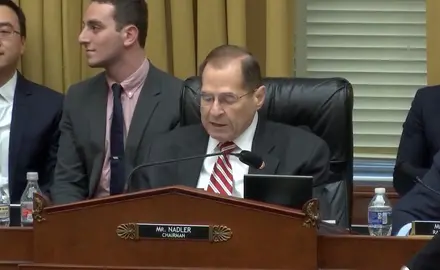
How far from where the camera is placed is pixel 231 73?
2766mm

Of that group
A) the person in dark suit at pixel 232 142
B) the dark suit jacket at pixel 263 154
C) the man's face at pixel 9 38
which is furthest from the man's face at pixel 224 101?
the man's face at pixel 9 38

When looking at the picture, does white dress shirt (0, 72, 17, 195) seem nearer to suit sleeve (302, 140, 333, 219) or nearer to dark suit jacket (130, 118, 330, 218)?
dark suit jacket (130, 118, 330, 218)

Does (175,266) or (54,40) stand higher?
(54,40)

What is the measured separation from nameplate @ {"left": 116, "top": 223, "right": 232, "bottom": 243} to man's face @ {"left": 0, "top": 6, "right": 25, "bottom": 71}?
1.91 m

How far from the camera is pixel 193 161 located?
2793 millimetres

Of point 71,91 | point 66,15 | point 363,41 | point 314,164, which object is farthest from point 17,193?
point 363,41

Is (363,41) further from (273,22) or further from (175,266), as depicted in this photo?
(175,266)

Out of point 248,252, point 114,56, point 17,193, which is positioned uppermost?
point 114,56

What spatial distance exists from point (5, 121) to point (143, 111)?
71cm

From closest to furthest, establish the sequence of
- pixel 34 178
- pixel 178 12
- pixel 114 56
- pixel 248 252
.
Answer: pixel 248 252 → pixel 34 178 → pixel 114 56 → pixel 178 12

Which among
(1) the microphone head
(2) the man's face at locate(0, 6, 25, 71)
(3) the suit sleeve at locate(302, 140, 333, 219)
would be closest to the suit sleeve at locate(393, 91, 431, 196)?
(3) the suit sleeve at locate(302, 140, 333, 219)

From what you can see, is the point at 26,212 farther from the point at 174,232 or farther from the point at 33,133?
the point at 33,133

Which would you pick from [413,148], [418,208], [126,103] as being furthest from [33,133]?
[418,208]

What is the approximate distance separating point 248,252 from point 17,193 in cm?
187
